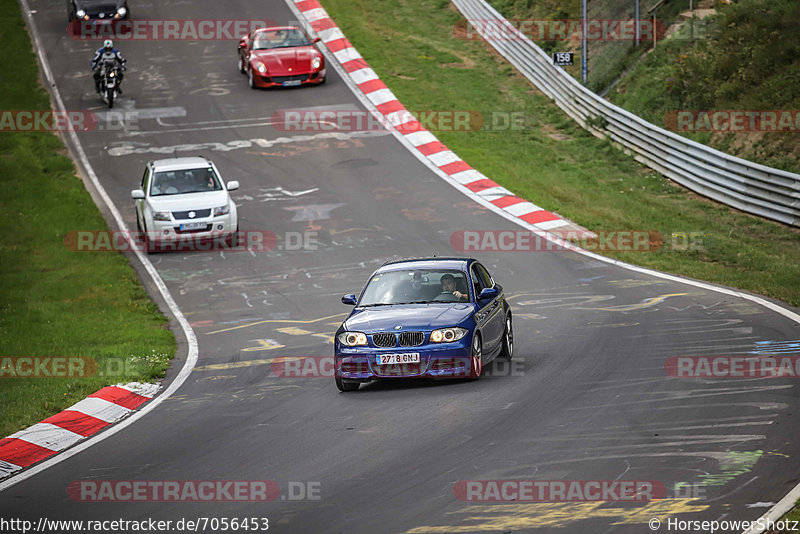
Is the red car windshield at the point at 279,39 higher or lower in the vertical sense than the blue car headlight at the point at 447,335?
higher

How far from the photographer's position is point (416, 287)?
1355cm

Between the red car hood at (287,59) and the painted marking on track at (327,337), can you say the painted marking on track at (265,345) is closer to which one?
the painted marking on track at (327,337)

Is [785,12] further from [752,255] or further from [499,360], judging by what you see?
[499,360]

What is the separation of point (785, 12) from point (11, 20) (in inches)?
1152

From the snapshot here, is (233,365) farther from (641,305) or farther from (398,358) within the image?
(641,305)

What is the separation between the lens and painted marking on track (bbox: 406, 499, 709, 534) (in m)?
7.61

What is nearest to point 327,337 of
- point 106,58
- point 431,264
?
point 431,264

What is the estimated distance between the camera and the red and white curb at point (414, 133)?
24.3m

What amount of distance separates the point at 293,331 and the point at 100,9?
2686 cm

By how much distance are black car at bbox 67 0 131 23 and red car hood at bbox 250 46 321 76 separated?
908 cm

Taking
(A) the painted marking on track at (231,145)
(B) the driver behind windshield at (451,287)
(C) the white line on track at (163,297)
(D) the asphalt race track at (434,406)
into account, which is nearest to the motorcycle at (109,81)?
(C) the white line on track at (163,297)

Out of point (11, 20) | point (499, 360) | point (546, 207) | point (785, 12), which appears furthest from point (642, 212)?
point (11, 20)

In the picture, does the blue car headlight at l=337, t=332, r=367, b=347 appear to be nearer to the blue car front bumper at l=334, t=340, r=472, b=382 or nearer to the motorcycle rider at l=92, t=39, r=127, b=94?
the blue car front bumper at l=334, t=340, r=472, b=382

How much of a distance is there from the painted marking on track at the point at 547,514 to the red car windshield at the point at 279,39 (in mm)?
27338
